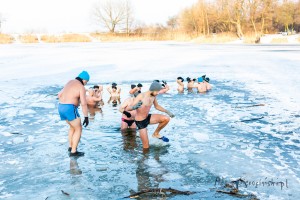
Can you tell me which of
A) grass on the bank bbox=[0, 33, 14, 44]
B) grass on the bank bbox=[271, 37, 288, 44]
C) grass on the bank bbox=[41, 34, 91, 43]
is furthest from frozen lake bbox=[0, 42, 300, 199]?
grass on the bank bbox=[41, 34, 91, 43]

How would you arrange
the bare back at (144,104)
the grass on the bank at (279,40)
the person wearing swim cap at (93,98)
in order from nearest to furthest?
1. the bare back at (144,104)
2. the person wearing swim cap at (93,98)
3. the grass on the bank at (279,40)

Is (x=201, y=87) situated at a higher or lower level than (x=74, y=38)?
lower

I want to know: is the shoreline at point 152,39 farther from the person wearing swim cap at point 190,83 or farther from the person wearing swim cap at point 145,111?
the person wearing swim cap at point 145,111

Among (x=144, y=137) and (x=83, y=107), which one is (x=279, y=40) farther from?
(x=83, y=107)

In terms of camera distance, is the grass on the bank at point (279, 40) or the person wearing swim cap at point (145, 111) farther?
the grass on the bank at point (279, 40)

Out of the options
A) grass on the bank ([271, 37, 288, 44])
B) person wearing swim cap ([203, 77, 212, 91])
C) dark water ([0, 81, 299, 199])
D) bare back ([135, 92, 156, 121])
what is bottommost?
dark water ([0, 81, 299, 199])

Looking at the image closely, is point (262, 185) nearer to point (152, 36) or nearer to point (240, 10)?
point (240, 10)

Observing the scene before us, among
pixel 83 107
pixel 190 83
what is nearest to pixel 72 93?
pixel 83 107

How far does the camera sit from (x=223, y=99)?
397 inches

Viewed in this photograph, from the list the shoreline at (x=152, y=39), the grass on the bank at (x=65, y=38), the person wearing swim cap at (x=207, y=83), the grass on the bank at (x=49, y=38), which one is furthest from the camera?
the grass on the bank at (x=65, y=38)

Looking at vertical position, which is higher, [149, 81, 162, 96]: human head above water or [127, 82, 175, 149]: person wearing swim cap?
[149, 81, 162, 96]: human head above water

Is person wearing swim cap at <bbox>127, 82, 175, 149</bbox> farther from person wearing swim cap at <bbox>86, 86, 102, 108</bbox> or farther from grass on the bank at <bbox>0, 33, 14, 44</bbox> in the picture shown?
grass on the bank at <bbox>0, 33, 14, 44</bbox>

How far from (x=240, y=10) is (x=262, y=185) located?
4522 cm

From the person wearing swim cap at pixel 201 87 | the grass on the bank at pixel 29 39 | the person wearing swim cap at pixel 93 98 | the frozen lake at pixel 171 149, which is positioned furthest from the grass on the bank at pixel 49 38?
the person wearing swim cap at pixel 93 98
